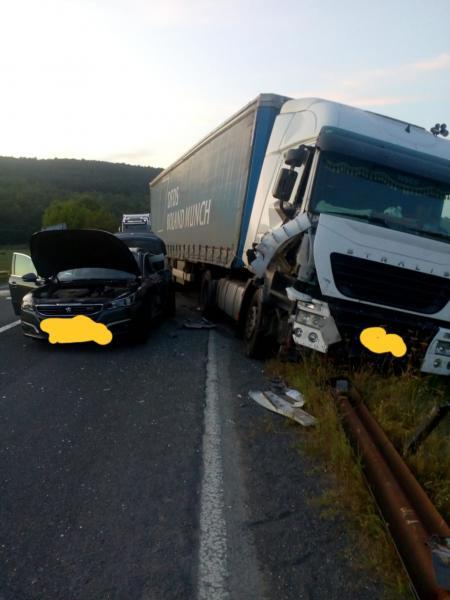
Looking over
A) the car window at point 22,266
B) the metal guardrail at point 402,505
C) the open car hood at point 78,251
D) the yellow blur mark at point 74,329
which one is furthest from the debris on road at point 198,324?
the metal guardrail at point 402,505

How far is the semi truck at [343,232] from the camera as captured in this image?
5.36 m

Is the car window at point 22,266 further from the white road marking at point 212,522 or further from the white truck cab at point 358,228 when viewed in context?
the white road marking at point 212,522

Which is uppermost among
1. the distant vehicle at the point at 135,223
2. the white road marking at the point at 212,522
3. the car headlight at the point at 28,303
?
the car headlight at the point at 28,303

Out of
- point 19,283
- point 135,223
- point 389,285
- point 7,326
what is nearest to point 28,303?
point 19,283

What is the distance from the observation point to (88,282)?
810 cm

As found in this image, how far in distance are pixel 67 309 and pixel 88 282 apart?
1.20 meters

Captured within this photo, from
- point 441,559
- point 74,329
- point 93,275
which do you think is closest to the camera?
point 441,559

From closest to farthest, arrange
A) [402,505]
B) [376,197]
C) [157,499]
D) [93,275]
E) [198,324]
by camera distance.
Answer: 1. [402,505]
2. [157,499]
3. [376,197]
4. [93,275]
5. [198,324]

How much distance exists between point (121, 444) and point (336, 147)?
13.6 ft

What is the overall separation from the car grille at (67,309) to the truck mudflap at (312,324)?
297cm

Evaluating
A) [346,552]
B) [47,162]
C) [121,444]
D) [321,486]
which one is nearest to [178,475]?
[121,444]

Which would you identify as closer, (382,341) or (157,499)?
(157,499)

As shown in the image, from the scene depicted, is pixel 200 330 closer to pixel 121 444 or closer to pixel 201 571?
pixel 121 444

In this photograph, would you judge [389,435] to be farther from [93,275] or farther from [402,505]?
[93,275]
